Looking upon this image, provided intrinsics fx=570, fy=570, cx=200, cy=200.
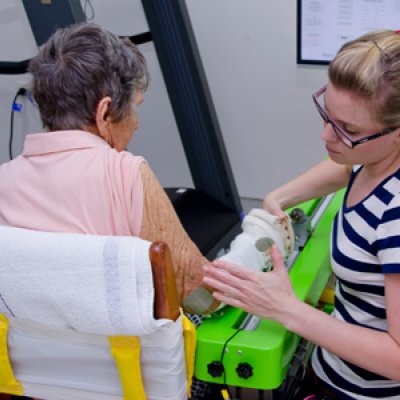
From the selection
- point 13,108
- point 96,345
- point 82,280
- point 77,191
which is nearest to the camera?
point 82,280

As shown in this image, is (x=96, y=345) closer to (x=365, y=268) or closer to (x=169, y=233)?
(x=169, y=233)

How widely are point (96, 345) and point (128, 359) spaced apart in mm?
80

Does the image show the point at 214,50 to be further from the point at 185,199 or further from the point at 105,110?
the point at 105,110

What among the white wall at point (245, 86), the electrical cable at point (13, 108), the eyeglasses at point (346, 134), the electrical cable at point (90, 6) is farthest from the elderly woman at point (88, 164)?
the electrical cable at point (13, 108)

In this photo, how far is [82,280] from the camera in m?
0.92

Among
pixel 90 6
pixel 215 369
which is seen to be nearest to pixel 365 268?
pixel 215 369

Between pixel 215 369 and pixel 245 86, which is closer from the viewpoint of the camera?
pixel 215 369

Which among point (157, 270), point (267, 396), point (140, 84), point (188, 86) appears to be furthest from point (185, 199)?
point (157, 270)

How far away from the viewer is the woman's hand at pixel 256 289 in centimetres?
104

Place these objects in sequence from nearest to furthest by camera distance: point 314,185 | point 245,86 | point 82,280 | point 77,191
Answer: point 82,280
point 77,191
point 314,185
point 245,86

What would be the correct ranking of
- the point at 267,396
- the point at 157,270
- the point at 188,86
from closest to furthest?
the point at 157,270 → the point at 267,396 → the point at 188,86

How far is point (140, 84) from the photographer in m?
1.31

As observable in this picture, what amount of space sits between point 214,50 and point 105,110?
6.37 ft

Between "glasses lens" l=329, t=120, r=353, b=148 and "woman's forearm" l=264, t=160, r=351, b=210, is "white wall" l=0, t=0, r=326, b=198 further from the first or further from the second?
"glasses lens" l=329, t=120, r=353, b=148
